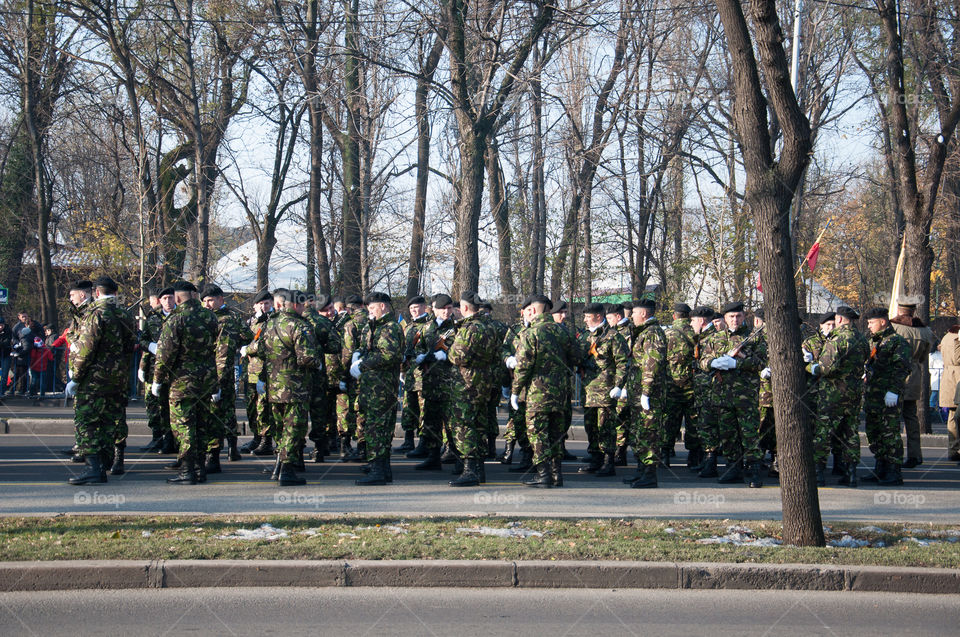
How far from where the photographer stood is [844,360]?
10.4 metres

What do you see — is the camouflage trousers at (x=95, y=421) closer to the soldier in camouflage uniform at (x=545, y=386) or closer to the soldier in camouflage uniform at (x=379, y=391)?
the soldier in camouflage uniform at (x=379, y=391)

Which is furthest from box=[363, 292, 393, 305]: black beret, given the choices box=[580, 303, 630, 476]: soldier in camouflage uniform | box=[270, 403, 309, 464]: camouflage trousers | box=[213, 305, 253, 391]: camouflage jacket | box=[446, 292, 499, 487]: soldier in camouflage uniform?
box=[580, 303, 630, 476]: soldier in camouflage uniform

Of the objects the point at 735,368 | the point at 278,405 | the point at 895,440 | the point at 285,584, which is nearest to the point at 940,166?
the point at 895,440

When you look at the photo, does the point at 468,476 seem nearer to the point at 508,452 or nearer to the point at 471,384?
the point at 471,384

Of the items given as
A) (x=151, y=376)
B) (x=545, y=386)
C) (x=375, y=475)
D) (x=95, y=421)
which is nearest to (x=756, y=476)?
(x=545, y=386)

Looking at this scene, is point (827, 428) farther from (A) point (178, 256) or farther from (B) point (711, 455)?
(A) point (178, 256)

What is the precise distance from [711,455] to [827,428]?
142 centimetres

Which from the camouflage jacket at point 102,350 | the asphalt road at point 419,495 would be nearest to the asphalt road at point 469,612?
the asphalt road at point 419,495

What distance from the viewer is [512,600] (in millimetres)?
6094

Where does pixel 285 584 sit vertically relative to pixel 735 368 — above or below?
below

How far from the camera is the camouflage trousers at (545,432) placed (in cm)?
991

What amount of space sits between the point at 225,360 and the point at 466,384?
3234mm

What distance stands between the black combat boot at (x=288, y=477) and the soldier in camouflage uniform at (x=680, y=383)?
14.8 feet

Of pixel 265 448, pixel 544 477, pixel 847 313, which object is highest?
pixel 847 313
